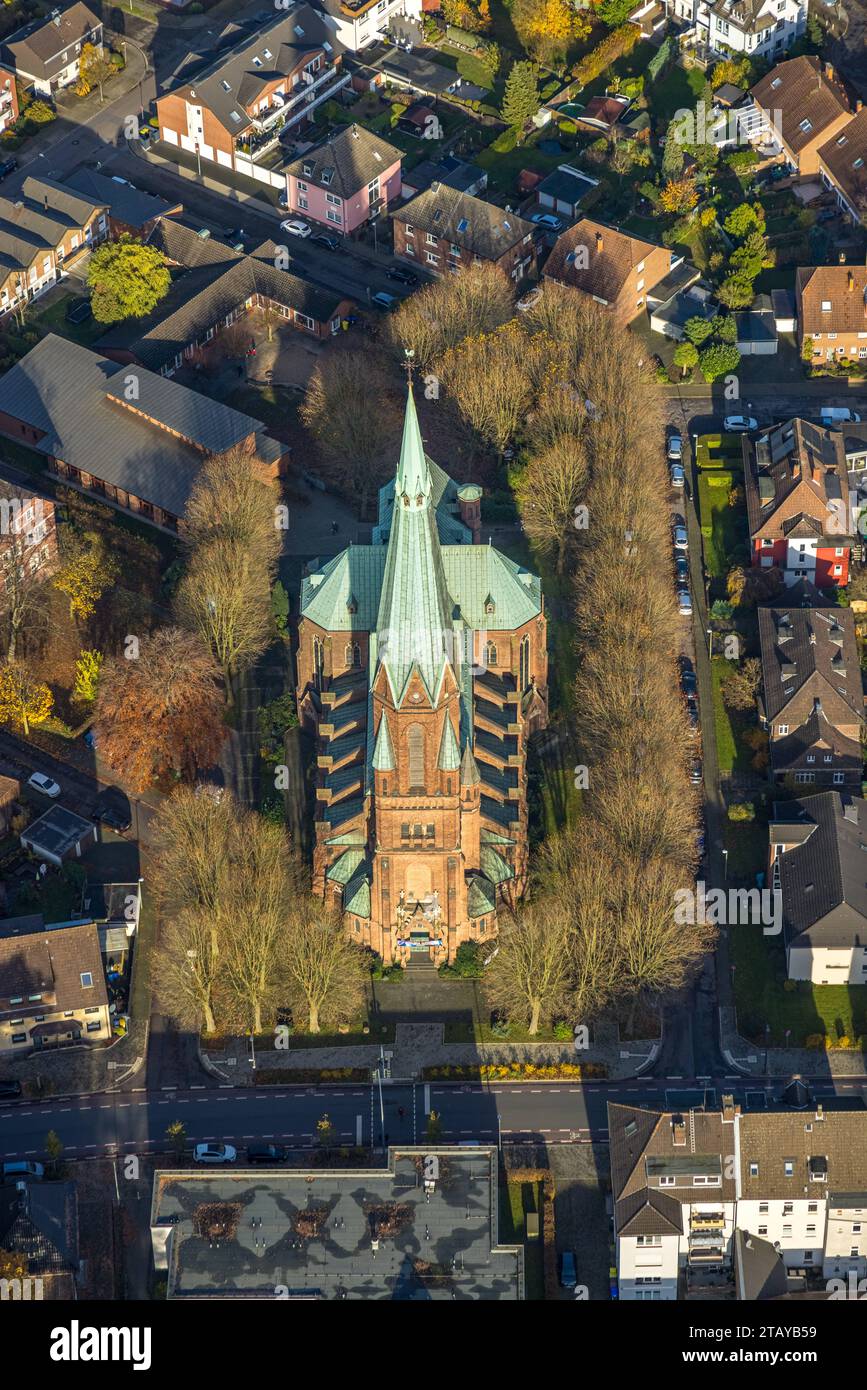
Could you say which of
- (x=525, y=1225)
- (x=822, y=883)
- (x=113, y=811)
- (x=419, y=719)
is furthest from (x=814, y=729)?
(x=113, y=811)

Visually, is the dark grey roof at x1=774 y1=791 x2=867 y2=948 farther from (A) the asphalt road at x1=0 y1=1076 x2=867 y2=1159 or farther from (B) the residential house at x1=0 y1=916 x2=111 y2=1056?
(B) the residential house at x1=0 y1=916 x2=111 y2=1056

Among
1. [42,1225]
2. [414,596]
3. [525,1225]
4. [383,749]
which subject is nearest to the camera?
[42,1225]

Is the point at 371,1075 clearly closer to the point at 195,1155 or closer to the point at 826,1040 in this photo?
the point at 195,1155

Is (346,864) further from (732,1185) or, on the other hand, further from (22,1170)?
(732,1185)

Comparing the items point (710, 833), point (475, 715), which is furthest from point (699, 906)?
point (475, 715)

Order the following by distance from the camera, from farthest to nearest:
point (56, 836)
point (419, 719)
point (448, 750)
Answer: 1. point (56, 836)
2. point (448, 750)
3. point (419, 719)

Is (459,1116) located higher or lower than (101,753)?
lower
